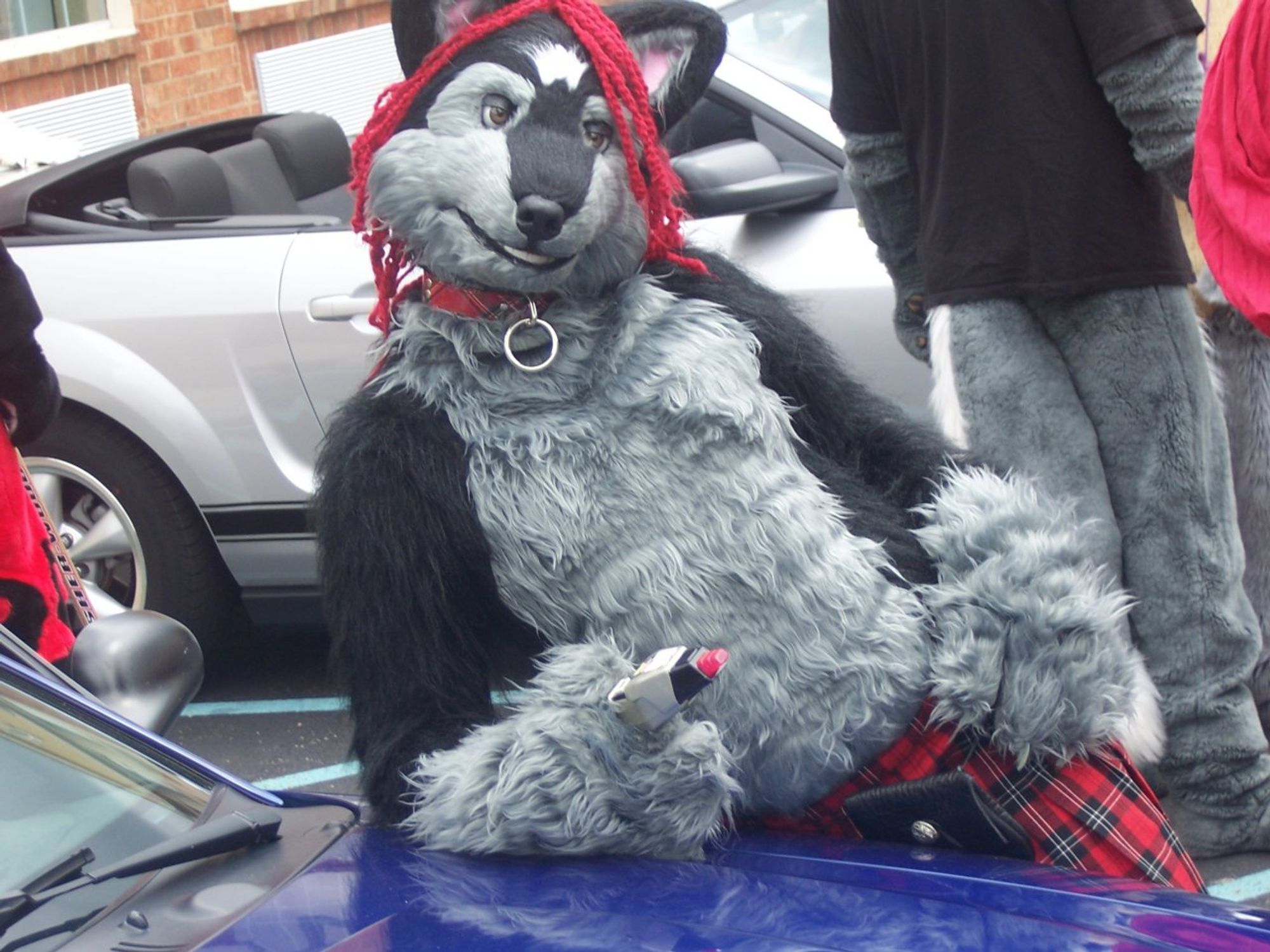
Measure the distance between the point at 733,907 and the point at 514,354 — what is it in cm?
65

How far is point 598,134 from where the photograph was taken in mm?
1865

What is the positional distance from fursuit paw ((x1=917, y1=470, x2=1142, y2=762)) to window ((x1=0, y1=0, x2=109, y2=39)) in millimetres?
8664

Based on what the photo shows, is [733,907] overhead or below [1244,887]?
overhead

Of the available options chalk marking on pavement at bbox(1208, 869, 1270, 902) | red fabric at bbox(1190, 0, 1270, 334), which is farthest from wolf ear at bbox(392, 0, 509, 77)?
chalk marking on pavement at bbox(1208, 869, 1270, 902)

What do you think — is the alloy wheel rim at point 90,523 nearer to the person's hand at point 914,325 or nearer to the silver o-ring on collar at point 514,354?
the person's hand at point 914,325

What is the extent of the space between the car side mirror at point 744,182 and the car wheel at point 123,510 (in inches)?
64.3

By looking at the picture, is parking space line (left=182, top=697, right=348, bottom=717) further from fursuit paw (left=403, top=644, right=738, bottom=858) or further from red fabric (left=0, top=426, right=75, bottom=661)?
fursuit paw (left=403, top=644, right=738, bottom=858)

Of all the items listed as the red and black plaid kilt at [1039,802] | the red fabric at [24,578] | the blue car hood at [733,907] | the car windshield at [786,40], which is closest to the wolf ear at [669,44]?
the red and black plaid kilt at [1039,802]

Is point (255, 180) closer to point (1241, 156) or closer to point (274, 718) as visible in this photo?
point (274, 718)

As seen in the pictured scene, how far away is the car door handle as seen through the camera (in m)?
4.14

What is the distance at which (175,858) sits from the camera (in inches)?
64.9

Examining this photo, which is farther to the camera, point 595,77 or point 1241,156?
point 1241,156

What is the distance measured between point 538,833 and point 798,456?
0.56 meters

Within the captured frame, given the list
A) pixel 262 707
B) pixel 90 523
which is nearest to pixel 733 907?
pixel 262 707
